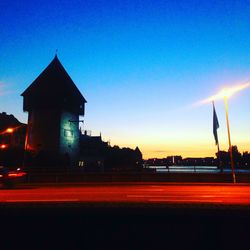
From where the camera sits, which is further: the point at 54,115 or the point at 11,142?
the point at 11,142

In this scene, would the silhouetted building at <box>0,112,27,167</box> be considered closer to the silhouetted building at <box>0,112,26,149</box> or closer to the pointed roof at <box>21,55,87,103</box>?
the silhouetted building at <box>0,112,26,149</box>

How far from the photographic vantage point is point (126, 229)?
9.08 m

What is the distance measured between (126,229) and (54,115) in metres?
49.1

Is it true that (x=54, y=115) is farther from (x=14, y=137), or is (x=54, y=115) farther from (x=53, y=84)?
(x=14, y=137)

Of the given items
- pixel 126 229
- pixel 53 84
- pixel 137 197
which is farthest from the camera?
pixel 53 84

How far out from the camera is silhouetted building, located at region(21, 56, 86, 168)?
5412 cm

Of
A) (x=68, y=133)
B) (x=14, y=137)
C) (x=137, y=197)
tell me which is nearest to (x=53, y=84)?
(x=68, y=133)

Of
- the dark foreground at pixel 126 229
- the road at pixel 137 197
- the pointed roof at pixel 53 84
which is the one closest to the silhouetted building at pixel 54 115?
the pointed roof at pixel 53 84

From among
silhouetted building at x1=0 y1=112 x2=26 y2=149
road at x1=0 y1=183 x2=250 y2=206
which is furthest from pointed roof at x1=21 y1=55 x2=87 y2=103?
road at x1=0 y1=183 x2=250 y2=206

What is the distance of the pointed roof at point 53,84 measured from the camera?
192 feet

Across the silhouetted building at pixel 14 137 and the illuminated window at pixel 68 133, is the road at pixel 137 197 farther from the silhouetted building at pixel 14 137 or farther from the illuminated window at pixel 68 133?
the silhouetted building at pixel 14 137

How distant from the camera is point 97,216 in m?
11.3

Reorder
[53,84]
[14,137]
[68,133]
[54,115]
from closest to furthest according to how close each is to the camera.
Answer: [54,115], [68,133], [14,137], [53,84]

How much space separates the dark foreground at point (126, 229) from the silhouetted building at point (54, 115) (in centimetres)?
4102
